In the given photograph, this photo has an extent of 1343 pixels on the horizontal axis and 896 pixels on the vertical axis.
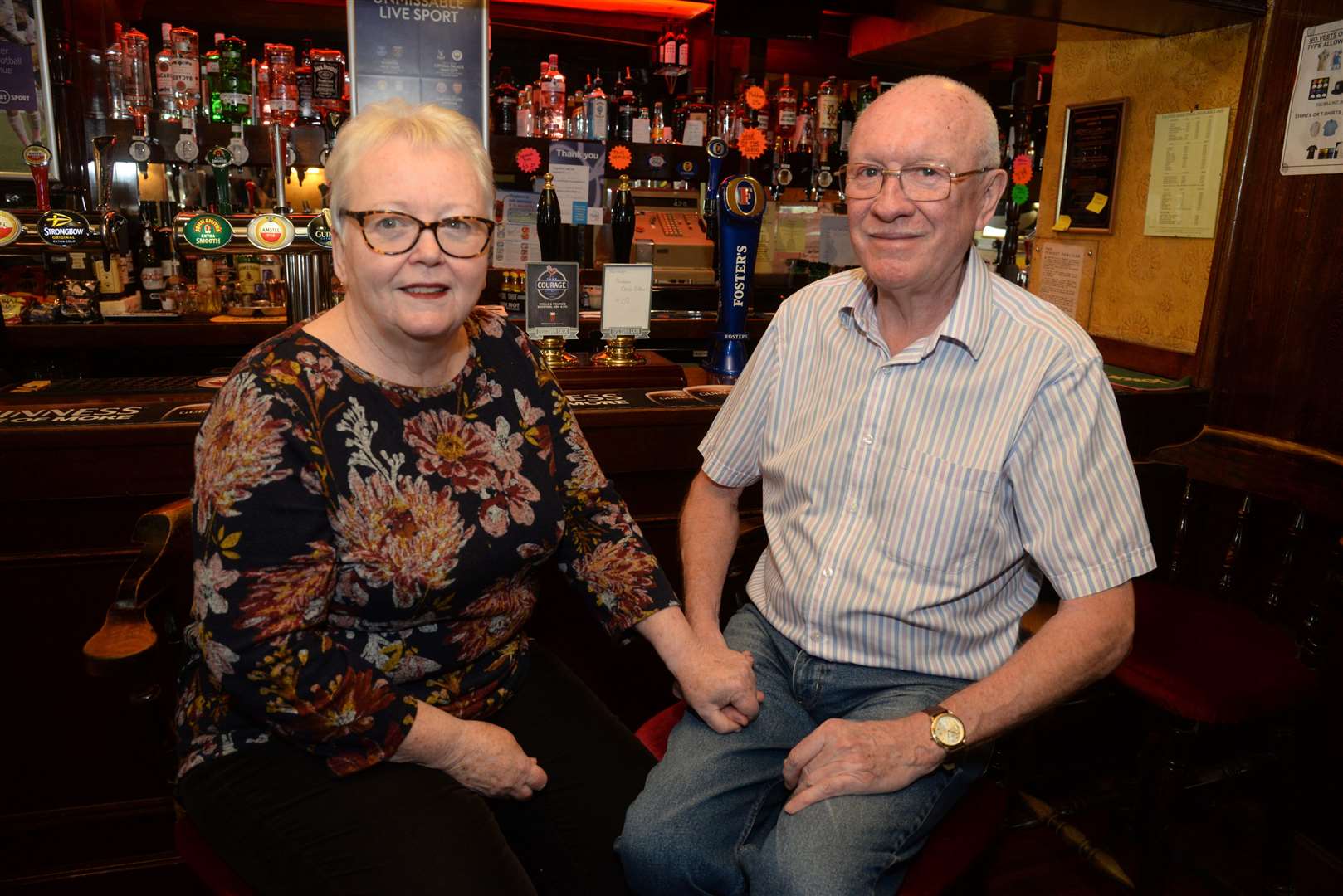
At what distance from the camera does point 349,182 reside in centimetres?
130

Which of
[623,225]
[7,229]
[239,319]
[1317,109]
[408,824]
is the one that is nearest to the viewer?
[408,824]

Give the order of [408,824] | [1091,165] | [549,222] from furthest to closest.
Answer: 1. [1091,165]
2. [549,222]
3. [408,824]

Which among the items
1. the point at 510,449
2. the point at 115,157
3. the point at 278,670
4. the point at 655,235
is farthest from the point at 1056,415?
the point at 115,157

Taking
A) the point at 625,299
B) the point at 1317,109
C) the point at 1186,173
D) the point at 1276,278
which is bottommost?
the point at 625,299

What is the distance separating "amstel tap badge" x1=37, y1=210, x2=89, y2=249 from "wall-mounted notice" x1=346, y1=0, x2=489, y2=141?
44.1 inches

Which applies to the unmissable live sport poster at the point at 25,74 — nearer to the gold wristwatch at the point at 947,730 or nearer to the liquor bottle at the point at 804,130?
the liquor bottle at the point at 804,130

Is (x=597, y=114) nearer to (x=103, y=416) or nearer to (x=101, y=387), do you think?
(x=101, y=387)

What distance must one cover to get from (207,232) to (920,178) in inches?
64.0

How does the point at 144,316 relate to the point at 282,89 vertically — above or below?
below

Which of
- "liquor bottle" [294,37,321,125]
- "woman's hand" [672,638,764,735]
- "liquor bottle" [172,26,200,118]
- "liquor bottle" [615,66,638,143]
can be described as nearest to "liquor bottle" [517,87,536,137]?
"liquor bottle" [615,66,638,143]

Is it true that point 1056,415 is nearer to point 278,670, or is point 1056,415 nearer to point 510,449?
point 510,449

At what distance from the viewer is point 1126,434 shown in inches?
110

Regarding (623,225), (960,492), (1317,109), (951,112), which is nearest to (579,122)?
(623,225)

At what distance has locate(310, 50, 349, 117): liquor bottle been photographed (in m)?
4.32
